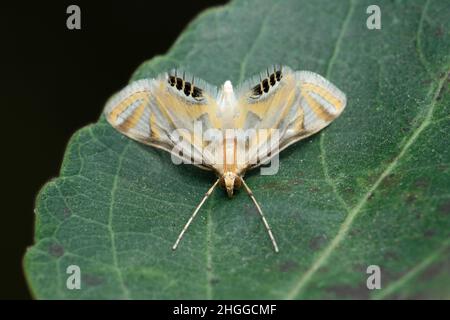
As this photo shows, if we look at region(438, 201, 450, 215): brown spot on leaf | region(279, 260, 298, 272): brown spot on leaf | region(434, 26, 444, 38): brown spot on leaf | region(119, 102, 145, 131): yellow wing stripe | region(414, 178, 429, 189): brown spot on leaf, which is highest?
region(434, 26, 444, 38): brown spot on leaf

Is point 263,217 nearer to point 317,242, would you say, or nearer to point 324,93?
point 317,242

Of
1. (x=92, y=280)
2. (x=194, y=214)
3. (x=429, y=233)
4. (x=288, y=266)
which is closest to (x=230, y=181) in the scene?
(x=194, y=214)

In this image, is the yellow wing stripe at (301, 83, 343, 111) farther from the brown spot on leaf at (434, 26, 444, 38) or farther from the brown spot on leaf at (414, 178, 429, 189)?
the brown spot on leaf at (414, 178, 429, 189)

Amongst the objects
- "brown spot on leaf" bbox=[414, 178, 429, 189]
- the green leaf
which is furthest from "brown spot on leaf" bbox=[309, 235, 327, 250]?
"brown spot on leaf" bbox=[414, 178, 429, 189]

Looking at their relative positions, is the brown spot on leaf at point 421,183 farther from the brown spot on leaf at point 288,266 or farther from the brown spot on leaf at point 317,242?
the brown spot on leaf at point 288,266

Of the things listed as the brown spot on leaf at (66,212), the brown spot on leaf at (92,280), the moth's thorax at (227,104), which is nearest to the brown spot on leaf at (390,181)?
the moth's thorax at (227,104)

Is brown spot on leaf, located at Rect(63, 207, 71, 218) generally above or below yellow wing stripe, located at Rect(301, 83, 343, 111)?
below
